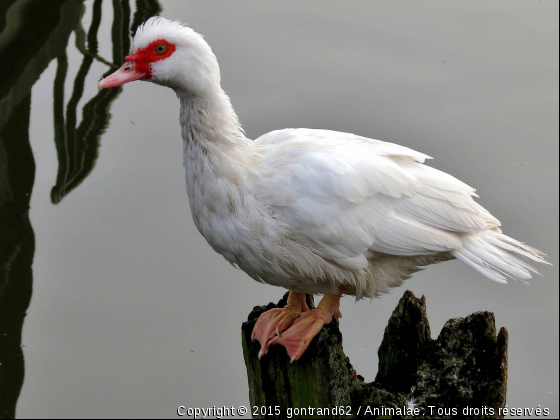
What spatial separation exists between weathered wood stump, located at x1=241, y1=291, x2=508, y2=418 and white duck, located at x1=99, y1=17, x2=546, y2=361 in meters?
0.14

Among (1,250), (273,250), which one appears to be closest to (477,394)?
(273,250)

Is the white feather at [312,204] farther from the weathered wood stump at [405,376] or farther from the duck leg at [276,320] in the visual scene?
the weathered wood stump at [405,376]

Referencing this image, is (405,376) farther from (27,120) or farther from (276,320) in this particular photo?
(27,120)

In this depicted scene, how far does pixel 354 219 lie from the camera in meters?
3.89

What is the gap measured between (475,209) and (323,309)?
0.95m

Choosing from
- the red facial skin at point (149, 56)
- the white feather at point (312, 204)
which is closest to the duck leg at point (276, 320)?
the white feather at point (312, 204)

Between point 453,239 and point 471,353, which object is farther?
point 453,239

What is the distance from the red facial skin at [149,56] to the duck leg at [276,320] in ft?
4.55

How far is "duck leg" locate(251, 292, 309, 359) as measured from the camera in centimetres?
394

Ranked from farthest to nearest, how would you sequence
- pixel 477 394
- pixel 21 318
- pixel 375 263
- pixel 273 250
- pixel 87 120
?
1. pixel 87 120
2. pixel 21 318
3. pixel 375 263
4. pixel 273 250
5. pixel 477 394

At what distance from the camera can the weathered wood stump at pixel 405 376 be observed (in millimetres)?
3454

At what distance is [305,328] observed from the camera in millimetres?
3996

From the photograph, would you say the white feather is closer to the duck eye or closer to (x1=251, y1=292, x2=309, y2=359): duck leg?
the duck eye

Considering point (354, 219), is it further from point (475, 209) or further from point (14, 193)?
point (14, 193)
